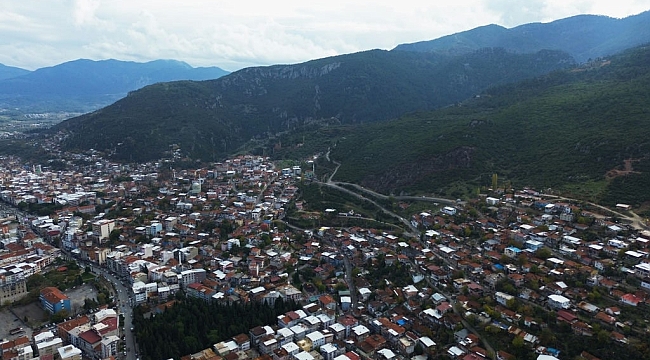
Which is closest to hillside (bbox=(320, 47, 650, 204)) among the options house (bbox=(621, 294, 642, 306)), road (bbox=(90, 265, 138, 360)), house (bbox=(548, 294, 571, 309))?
house (bbox=(621, 294, 642, 306))

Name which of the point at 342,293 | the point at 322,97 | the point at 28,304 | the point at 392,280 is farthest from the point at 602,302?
the point at 322,97

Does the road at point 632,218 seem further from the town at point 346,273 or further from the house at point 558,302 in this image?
the house at point 558,302

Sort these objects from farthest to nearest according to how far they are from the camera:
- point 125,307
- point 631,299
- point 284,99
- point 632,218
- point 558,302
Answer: point 284,99, point 632,218, point 125,307, point 558,302, point 631,299

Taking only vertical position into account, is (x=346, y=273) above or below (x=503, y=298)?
below

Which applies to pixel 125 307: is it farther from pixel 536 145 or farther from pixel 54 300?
pixel 536 145

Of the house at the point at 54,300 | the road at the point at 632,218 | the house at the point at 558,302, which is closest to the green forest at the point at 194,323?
the house at the point at 54,300

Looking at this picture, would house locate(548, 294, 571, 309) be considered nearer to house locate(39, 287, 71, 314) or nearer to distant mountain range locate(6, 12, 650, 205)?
distant mountain range locate(6, 12, 650, 205)

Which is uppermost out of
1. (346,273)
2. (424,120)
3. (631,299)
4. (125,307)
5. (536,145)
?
(424,120)

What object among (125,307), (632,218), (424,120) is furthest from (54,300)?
(424,120)
